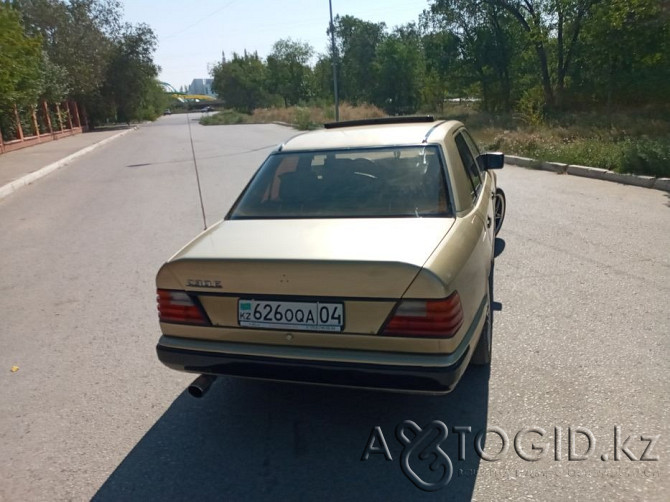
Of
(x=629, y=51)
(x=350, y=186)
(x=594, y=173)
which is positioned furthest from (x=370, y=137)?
(x=629, y=51)

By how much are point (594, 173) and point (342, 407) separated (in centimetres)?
966

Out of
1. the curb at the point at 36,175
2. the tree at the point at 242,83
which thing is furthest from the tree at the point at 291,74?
the curb at the point at 36,175

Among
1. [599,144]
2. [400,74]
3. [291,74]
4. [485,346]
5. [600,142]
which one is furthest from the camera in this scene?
[291,74]

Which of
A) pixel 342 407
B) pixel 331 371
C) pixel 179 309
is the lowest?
pixel 342 407

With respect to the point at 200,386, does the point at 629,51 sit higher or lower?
higher

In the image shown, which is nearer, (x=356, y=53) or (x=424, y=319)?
(x=424, y=319)

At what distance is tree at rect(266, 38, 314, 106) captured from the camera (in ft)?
263

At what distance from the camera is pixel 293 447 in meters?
2.89

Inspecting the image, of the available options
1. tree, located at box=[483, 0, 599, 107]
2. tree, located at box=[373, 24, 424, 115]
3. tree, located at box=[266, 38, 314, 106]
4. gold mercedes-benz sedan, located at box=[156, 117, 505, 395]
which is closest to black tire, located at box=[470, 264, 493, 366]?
gold mercedes-benz sedan, located at box=[156, 117, 505, 395]

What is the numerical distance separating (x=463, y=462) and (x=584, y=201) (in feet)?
23.5

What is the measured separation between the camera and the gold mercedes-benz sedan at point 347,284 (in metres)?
2.54

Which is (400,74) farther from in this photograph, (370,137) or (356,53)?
(370,137)

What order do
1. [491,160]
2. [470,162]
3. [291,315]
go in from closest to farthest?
1. [291,315]
2. [470,162]
3. [491,160]

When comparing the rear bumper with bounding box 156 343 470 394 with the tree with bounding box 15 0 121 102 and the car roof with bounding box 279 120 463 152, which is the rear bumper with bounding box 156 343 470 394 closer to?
the car roof with bounding box 279 120 463 152
